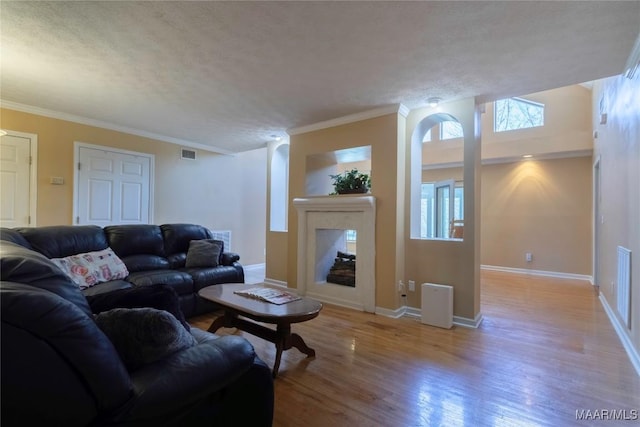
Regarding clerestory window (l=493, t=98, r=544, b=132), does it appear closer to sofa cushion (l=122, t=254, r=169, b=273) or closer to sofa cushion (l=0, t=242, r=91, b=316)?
sofa cushion (l=122, t=254, r=169, b=273)

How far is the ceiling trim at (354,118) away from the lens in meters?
3.62

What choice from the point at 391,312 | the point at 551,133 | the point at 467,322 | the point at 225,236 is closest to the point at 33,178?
the point at 225,236

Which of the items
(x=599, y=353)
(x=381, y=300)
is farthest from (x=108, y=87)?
(x=599, y=353)

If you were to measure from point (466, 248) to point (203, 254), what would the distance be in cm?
314

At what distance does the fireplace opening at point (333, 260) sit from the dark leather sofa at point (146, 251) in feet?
3.69

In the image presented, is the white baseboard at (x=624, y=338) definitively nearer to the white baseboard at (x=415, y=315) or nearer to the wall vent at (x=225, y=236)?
the white baseboard at (x=415, y=315)

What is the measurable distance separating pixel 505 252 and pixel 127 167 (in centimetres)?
747

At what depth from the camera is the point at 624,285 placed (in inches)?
113

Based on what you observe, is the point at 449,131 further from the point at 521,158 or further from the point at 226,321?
the point at 226,321

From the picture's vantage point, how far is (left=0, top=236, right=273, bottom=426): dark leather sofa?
768mm

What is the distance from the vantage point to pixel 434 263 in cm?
356

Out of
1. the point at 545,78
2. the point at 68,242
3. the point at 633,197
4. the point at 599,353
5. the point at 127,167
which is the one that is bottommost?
the point at 599,353

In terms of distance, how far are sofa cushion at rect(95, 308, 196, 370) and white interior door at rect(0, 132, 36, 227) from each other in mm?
3836

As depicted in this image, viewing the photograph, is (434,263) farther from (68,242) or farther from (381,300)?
(68,242)
